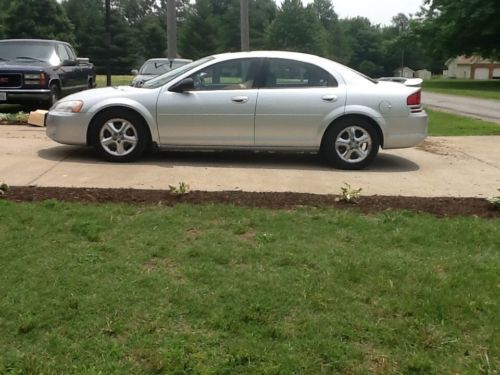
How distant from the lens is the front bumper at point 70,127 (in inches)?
302

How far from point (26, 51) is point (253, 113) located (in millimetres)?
8643

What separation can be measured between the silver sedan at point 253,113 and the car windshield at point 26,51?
6906mm

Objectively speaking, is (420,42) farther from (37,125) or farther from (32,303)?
(32,303)

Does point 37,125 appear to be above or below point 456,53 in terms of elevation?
below

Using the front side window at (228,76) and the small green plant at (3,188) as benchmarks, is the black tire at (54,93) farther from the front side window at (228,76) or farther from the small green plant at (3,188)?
the small green plant at (3,188)

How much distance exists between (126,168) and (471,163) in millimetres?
4679

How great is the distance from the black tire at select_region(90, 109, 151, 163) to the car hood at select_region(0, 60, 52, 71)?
248 inches

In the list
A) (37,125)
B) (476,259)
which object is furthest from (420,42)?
(476,259)

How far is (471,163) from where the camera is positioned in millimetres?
8430

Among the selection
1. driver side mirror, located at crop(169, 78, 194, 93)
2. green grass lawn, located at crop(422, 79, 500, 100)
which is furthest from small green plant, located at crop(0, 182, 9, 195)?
green grass lawn, located at crop(422, 79, 500, 100)

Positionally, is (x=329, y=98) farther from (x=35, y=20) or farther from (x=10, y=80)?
(x=35, y=20)

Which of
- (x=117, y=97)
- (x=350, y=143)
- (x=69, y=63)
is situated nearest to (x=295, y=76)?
(x=350, y=143)

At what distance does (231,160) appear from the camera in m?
8.26

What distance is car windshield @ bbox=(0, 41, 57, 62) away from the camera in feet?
45.8
